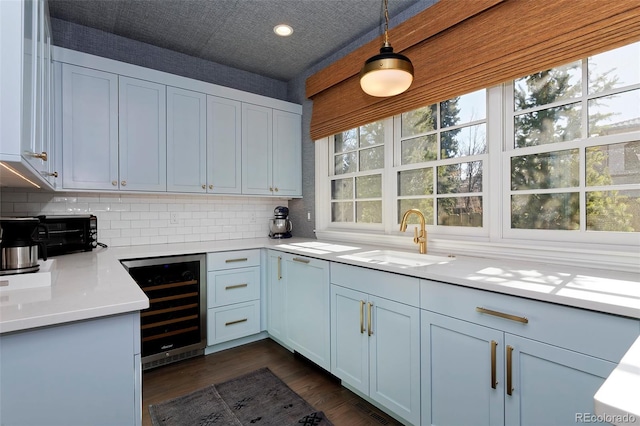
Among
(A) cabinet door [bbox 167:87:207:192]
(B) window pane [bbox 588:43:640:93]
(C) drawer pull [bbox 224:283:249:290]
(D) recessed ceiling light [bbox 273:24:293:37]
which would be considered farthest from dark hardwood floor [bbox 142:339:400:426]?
(D) recessed ceiling light [bbox 273:24:293:37]

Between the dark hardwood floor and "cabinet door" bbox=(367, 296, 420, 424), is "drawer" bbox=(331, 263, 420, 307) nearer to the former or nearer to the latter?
"cabinet door" bbox=(367, 296, 420, 424)

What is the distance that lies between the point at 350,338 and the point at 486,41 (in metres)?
1.98

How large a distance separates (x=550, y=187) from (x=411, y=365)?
124 centimetres

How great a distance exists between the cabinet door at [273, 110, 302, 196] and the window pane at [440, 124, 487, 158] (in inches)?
66.4

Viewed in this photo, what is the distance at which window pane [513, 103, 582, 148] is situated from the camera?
169cm

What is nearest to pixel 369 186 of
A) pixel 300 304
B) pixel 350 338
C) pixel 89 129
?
pixel 300 304

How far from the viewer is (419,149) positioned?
8.13 feet

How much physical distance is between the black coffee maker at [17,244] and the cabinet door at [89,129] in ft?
3.57

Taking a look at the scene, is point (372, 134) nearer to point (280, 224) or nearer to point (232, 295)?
point (280, 224)

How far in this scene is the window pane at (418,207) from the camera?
7.79ft

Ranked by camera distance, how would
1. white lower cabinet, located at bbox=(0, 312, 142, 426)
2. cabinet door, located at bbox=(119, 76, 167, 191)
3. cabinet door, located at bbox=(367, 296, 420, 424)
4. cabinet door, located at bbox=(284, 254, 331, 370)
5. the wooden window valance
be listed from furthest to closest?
cabinet door, located at bbox=(119, 76, 167, 191)
cabinet door, located at bbox=(284, 254, 331, 370)
cabinet door, located at bbox=(367, 296, 420, 424)
the wooden window valance
white lower cabinet, located at bbox=(0, 312, 142, 426)

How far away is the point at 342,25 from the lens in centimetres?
258

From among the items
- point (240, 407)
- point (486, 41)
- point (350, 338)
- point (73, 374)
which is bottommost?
point (240, 407)

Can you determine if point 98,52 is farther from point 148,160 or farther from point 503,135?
→ point 503,135
